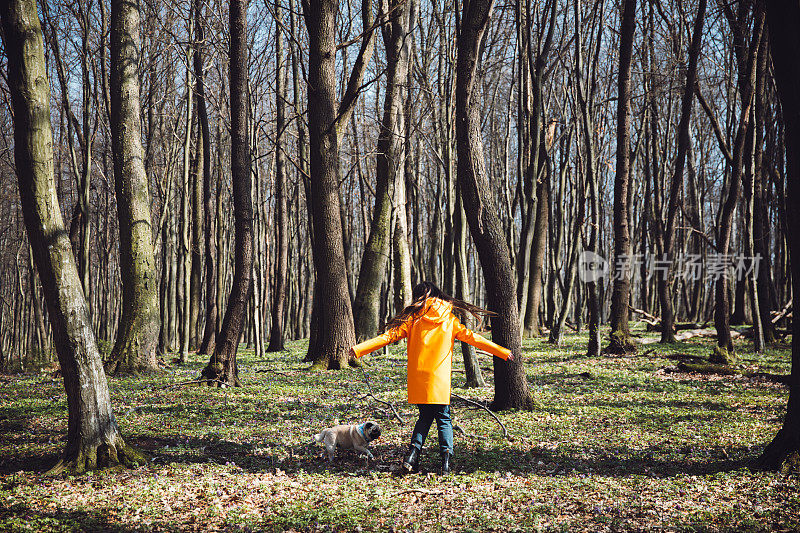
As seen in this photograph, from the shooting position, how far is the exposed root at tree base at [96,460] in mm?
4914

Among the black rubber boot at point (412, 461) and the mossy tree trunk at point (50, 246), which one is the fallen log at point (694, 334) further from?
the mossy tree trunk at point (50, 246)

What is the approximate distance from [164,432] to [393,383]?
466 cm

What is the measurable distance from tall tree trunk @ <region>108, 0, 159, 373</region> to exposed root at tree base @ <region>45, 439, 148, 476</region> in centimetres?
583

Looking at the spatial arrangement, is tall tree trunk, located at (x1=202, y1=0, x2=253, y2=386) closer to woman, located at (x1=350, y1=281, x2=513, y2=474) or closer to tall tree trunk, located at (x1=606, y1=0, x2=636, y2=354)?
woman, located at (x1=350, y1=281, x2=513, y2=474)

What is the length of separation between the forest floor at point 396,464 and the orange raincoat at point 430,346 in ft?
2.63

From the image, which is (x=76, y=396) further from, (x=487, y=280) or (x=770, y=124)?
(x=770, y=124)

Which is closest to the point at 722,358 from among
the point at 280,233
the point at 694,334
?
the point at 694,334

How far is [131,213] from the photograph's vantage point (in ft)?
35.8

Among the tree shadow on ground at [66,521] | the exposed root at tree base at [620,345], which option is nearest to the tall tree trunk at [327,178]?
the exposed root at tree base at [620,345]

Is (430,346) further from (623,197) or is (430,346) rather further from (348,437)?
(623,197)

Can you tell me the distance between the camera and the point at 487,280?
7676 mm

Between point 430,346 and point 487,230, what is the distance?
2.65m

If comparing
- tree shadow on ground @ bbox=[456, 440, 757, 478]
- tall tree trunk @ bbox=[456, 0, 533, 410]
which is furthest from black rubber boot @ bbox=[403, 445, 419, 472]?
tall tree trunk @ bbox=[456, 0, 533, 410]

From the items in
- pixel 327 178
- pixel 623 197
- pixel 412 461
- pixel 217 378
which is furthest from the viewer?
pixel 623 197
